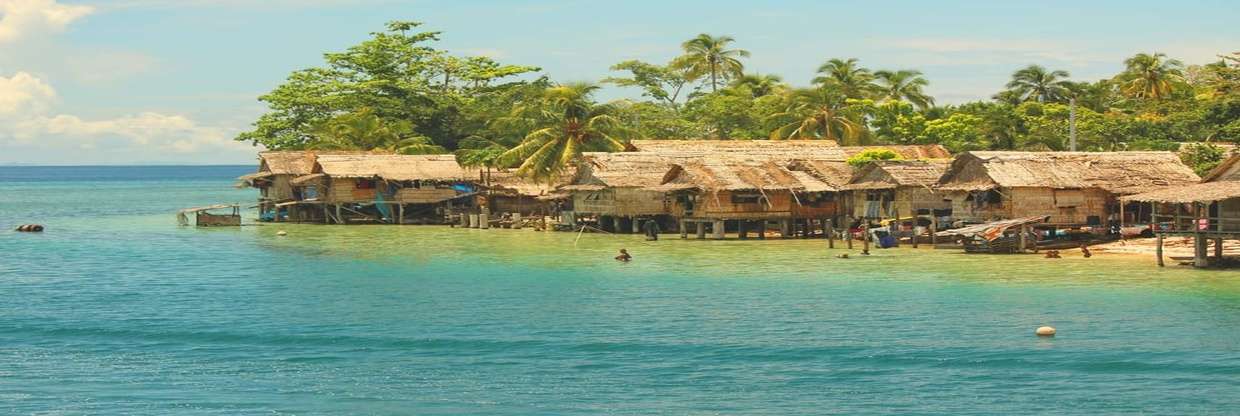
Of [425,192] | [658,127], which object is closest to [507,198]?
[425,192]

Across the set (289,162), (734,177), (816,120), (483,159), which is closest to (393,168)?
(483,159)

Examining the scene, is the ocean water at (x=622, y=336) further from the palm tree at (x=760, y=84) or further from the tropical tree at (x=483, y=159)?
the palm tree at (x=760, y=84)

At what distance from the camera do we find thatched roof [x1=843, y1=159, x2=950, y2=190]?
46625 mm

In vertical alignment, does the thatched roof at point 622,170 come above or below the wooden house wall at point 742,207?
above

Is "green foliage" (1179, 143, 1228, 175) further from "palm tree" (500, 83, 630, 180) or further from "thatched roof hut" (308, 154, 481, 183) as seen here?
"thatched roof hut" (308, 154, 481, 183)

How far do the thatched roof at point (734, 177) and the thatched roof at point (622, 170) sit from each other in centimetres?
139

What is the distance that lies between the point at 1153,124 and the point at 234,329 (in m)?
48.4

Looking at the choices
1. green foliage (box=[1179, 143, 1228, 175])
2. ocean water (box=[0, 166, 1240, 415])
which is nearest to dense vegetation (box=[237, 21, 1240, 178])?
green foliage (box=[1179, 143, 1228, 175])

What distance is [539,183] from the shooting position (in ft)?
197

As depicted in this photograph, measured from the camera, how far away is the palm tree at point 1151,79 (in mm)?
77938

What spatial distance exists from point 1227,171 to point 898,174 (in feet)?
39.9

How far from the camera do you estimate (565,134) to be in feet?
192

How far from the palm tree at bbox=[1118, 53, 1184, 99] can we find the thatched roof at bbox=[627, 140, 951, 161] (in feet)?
67.4

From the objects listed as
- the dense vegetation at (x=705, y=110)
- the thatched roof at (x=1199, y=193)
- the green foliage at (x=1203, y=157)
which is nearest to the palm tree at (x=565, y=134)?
the dense vegetation at (x=705, y=110)
